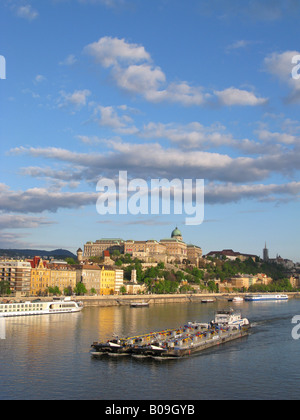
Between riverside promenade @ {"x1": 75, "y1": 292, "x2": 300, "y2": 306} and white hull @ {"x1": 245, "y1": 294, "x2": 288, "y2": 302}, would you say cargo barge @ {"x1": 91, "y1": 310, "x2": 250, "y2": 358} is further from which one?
white hull @ {"x1": 245, "y1": 294, "x2": 288, "y2": 302}

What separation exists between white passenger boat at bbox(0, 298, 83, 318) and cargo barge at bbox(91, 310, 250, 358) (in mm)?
28774

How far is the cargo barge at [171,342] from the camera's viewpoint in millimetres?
40969

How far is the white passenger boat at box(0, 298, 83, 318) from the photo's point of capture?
235 ft

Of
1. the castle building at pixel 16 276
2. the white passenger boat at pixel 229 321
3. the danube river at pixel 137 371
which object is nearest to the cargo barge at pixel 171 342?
the danube river at pixel 137 371

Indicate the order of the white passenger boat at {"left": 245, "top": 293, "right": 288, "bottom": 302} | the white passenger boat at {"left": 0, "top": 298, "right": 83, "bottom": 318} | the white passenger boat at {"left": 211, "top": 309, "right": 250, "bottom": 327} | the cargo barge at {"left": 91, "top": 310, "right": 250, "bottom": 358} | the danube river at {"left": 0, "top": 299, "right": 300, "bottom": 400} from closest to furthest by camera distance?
the danube river at {"left": 0, "top": 299, "right": 300, "bottom": 400} < the cargo barge at {"left": 91, "top": 310, "right": 250, "bottom": 358} < the white passenger boat at {"left": 211, "top": 309, "right": 250, "bottom": 327} < the white passenger boat at {"left": 0, "top": 298, "right": 83, "bottom": 318} < the white passenger boat at {"left": 245, "top": 293, "right": 288, "bottom": 302}

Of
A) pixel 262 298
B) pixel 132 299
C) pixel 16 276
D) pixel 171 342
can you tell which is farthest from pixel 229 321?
pixel 262 298

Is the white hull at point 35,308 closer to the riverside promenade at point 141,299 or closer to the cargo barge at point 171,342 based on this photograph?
the riverside promenade at point 141,299

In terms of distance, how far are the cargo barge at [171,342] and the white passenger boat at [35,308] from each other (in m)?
28.8

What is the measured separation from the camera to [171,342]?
1704 inches

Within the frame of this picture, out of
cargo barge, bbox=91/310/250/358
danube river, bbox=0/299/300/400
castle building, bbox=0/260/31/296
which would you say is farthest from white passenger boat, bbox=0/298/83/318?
cargo barge, bbox=91/310/250/358

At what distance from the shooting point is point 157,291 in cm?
13712
